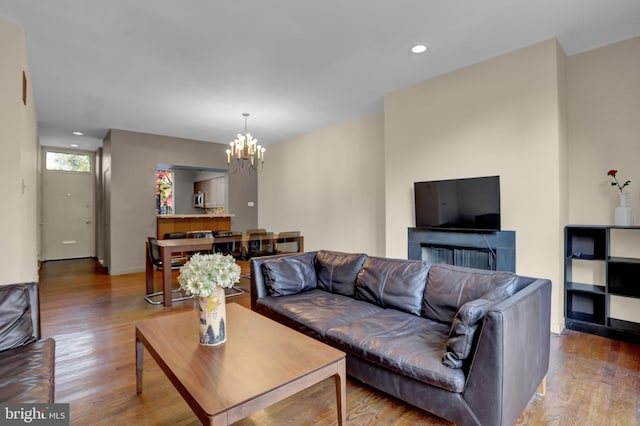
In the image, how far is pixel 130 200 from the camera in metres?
6.27

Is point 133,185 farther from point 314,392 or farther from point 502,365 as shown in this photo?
point 502,365

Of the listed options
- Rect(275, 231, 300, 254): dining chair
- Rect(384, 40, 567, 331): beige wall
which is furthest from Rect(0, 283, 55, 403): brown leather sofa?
Rect(384, 40, 567, 331): beige wall

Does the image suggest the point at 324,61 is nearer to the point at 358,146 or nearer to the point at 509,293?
the point at 358,146

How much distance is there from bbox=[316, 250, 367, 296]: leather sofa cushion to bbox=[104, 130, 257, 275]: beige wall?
472 cm

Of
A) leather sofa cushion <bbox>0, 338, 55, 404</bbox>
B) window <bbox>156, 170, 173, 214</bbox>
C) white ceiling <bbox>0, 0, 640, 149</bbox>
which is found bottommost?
leather sofa cushion <bbox>0, 338, 55, 404</bbox>

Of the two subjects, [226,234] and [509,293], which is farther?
[226,234]

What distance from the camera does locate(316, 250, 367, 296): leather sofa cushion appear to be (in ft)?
9.74

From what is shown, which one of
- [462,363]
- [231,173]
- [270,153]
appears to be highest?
[270,153]

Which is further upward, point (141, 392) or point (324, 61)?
point (324, 61)

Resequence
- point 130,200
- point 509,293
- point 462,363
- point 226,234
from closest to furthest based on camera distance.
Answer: point 462,363 → point 509,293 → point 226,234 → point 130,200

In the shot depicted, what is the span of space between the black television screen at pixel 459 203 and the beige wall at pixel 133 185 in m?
5.23

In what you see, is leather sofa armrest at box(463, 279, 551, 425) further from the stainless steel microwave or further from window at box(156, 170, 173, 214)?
window at box(156, 170, 173, 214)

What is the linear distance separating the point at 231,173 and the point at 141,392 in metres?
5.99

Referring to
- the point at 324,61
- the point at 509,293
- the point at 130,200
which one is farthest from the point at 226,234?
the point at 509,293
